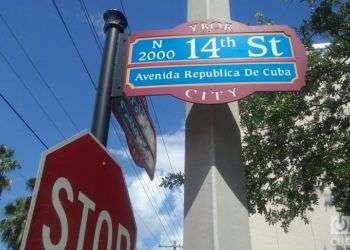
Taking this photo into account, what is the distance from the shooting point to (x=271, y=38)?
3.91 metres

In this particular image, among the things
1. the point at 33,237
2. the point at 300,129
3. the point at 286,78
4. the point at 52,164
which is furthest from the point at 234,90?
the point at 300,129

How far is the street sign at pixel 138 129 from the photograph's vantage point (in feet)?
10.6

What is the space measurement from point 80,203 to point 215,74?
6.90 ft

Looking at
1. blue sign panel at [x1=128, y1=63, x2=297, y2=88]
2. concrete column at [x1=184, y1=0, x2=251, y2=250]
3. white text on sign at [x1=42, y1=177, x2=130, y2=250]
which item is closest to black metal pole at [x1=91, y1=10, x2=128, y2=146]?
blue sign panel at [x1=128, y1=63, x2=297, y2=88]

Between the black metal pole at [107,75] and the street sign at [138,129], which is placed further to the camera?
the street sign at [138,129]

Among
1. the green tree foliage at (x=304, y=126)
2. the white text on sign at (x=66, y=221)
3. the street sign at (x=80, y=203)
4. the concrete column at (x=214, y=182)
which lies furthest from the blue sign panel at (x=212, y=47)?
the green tree foliage at (x=304, y=126)

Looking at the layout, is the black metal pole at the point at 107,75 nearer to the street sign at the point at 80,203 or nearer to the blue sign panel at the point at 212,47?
the blue sign panel at the point at 212,47

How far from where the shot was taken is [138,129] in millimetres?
3514

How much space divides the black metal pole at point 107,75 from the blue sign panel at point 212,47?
0.33m

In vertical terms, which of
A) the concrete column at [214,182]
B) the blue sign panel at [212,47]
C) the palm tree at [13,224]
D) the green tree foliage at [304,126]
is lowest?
the concrete column at [214,182]

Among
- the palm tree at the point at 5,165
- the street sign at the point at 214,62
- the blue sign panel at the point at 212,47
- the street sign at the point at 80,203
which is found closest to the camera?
the street sign at the point at 80,203

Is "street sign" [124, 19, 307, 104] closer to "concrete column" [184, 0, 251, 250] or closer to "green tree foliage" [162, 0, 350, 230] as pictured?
"concrete column" [184, 0, 251, 250]

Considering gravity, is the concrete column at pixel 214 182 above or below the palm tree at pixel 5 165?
below

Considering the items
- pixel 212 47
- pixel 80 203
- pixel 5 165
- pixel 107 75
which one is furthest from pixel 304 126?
pixel 5 165
